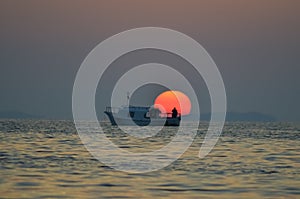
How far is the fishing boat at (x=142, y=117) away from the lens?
17288 cm

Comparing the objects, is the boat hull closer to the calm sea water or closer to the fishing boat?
the fishing boat

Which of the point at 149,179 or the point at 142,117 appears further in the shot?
the point at 142,117

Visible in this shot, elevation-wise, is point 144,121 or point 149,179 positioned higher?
point 144,121

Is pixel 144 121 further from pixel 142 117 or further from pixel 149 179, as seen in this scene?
pixel 149 179

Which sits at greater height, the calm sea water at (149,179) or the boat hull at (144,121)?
the boat hull at (144,121)

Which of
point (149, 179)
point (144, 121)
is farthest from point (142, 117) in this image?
point (149, 179)

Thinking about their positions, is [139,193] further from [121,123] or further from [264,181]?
[121,123]

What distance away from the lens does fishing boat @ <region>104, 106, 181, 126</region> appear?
567 feet

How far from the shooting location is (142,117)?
178000mm

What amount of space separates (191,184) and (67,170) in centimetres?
904

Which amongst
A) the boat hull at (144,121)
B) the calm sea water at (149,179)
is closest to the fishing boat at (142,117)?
the boat hull at (144,121)

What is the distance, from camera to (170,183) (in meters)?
35.5

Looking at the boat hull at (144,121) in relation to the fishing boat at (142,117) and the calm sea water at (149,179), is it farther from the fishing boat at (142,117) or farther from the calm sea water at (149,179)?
the calm sea water at (149,179)

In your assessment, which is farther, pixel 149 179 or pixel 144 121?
pixel 144 121
